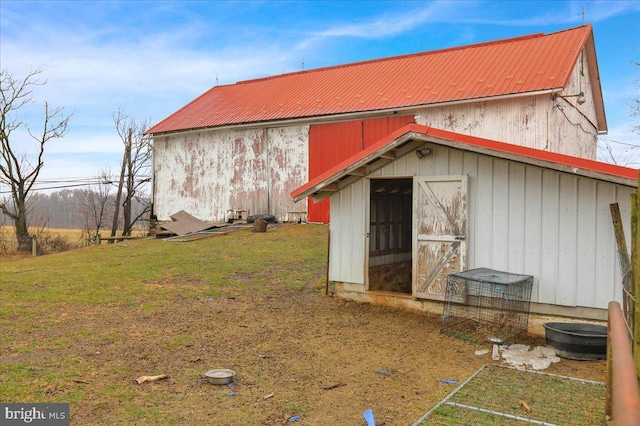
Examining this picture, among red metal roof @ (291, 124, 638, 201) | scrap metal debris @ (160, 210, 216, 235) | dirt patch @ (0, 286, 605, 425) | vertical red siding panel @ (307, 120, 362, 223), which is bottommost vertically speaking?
dirt patch @ (0, 286, 605, 425)

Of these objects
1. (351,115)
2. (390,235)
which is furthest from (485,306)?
(351,115)

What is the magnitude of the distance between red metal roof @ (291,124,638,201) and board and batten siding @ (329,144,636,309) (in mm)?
433

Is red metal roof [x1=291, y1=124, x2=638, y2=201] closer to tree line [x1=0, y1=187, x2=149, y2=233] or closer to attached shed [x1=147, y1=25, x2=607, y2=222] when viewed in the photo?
attached shed [x1=147, y1=25, x2=607, y2=222]

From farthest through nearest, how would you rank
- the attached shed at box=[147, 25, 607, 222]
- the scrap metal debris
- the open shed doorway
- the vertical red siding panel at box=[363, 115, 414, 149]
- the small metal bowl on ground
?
the scrap metal debris
the vertical red siding panel at box=[363, 115, 414, 149]
the attached shed at box=[147, 25, 607, 222]
the open shed doorway
the small metal bowl on ground

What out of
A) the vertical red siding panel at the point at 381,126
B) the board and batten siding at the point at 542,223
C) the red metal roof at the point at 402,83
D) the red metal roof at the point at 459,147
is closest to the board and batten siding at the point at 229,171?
the red metal roof at the point at 402,83

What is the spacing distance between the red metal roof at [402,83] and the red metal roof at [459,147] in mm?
7851

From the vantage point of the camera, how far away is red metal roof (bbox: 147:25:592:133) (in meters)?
16.1

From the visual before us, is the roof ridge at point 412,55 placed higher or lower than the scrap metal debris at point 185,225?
higher

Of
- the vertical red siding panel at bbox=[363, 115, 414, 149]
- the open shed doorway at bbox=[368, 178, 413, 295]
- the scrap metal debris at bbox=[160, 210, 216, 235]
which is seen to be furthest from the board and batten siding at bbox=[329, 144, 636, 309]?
the scrap metal debris at bbox=[160, 210, 216, 235]

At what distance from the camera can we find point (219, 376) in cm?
587

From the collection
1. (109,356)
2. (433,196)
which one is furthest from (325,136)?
(109,356)

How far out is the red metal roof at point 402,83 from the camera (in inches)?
634

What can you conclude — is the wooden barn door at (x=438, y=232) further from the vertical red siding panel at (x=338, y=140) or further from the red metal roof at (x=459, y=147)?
the vertical red siding panel at (x=338, y=140)

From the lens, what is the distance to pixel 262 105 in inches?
877
